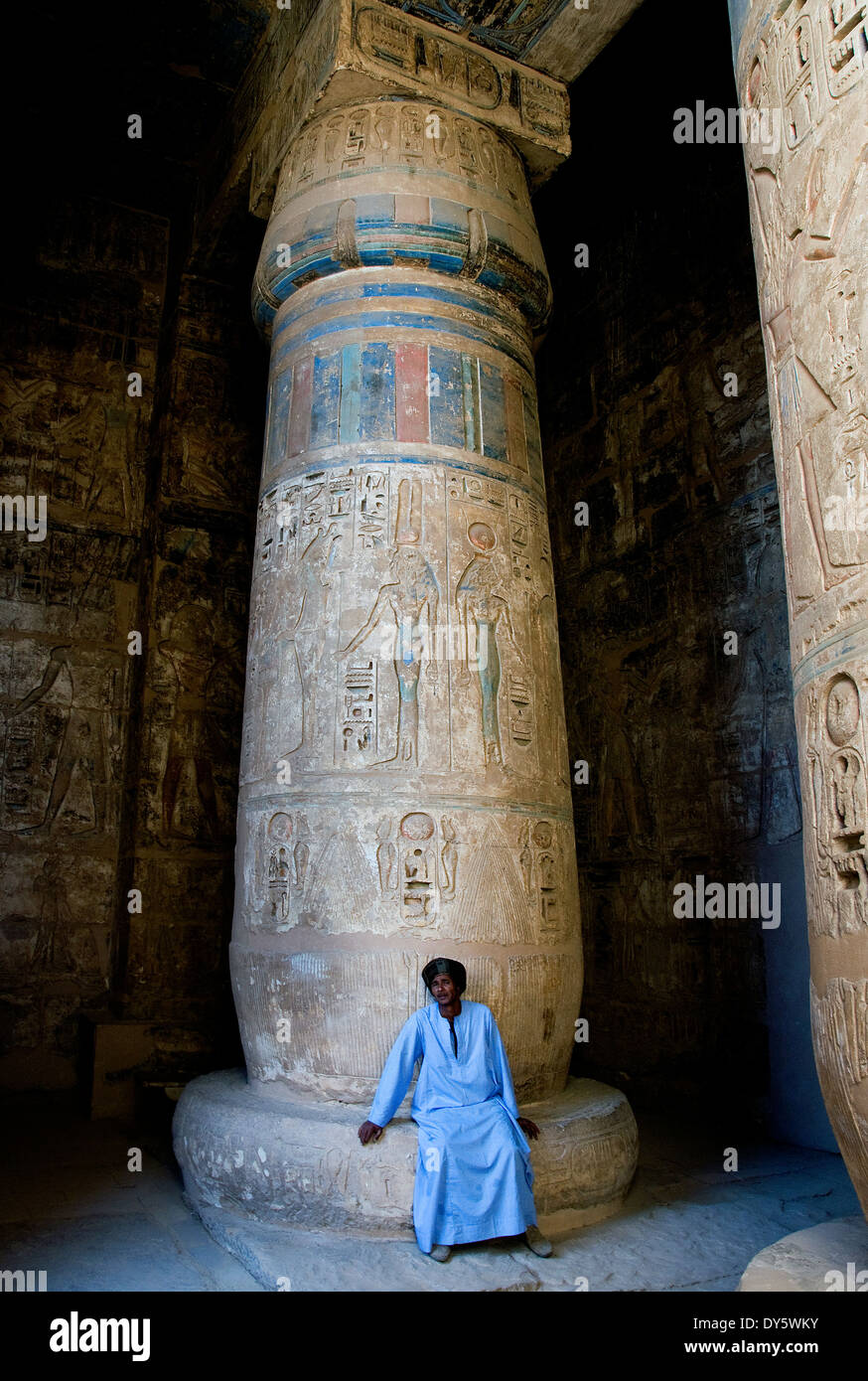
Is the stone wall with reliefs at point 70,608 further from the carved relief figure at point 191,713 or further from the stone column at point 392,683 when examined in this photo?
the stone column at point 392,683

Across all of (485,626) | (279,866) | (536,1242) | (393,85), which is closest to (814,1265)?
(536,1242)

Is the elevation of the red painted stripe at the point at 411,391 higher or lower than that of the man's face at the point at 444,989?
higher

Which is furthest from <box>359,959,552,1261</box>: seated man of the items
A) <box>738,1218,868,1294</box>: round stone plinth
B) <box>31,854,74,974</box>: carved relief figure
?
<box>31,854,74,974</box>: carved relief figure

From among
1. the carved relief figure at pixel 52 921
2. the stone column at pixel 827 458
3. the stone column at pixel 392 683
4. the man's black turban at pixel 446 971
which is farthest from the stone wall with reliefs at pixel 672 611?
the carved relief figure at pixel 52 921

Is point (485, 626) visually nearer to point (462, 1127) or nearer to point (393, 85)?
point (462, 1127)

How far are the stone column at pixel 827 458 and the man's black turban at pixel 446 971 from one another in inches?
60.0

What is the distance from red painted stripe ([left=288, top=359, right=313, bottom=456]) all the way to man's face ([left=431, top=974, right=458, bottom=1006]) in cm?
240

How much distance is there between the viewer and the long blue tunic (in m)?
3.27

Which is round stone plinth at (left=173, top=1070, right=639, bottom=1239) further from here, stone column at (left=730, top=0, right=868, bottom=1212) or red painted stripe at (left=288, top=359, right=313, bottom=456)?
red painted stripe at (left=288, top=359, right=313, bottom=456)

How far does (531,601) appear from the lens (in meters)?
4.43

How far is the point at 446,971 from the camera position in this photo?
355cm

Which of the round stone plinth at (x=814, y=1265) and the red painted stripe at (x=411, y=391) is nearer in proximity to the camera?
the round stone plinth at (x=814, y=1265)

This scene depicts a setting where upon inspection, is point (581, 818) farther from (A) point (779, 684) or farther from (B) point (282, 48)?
(B) point (282, 48)

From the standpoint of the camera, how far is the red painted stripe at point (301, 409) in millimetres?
4500
